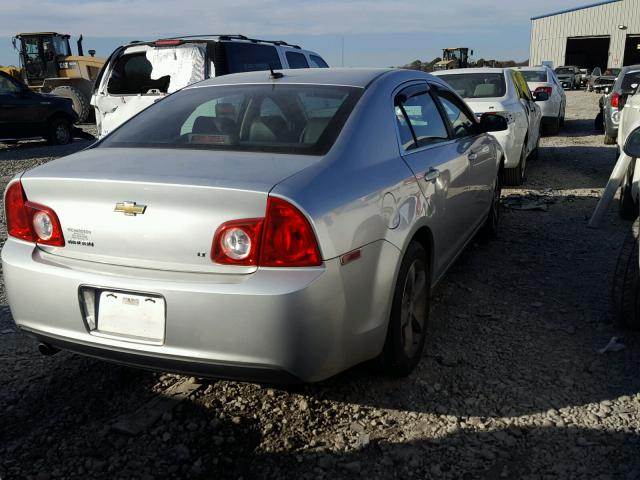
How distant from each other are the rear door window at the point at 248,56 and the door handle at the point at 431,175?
4.70 meters

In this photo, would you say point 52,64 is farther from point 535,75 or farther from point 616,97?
point 616,97

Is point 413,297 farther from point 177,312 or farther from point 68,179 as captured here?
point 68,179

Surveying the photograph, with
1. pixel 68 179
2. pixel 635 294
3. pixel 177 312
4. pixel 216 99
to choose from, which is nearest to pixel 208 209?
pixel 177 312

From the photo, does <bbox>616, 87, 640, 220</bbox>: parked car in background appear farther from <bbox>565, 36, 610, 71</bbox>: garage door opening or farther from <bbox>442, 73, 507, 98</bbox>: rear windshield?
<bbox>565, 36, 610, 71</bbox>: garage door opening

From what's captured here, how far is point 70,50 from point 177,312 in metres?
19.9

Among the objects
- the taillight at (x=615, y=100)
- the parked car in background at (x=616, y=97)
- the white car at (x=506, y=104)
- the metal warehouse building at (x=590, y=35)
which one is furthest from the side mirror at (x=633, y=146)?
the metal warehouse building at (x=590, y=35)

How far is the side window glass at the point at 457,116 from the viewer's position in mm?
4230

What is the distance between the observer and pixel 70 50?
64.3 ft

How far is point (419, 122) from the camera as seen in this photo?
3576 millimetres

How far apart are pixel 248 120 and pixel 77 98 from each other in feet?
53.6

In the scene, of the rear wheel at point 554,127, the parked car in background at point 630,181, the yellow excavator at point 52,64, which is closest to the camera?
the parked car in background at point 630,181

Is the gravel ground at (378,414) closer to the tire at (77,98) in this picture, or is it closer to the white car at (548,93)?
the white car at (548,93)

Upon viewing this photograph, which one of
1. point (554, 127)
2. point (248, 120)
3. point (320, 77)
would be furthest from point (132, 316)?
point (554, 127)

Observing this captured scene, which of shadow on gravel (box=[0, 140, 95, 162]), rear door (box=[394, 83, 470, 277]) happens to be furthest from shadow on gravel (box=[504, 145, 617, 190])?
shadow on gravel (box=[0, 140, 95, 162])
